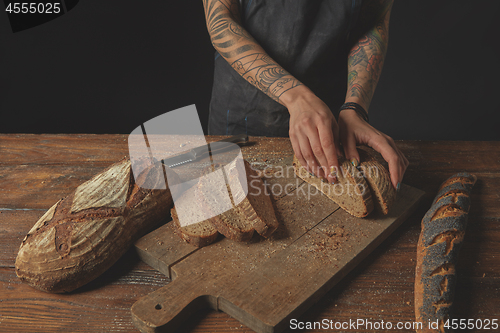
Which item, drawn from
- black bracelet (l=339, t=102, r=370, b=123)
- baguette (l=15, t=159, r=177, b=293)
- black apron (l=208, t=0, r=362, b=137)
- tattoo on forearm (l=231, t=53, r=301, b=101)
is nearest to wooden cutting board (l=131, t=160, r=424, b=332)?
baguette (l=15, t=159, r=177, b=293)

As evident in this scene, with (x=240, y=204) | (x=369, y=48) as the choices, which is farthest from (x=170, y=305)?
(x=369, y=48)

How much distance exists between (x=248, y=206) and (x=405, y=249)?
2.28 feet

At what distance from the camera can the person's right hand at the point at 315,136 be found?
5.23ft

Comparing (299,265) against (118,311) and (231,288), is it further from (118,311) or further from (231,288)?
(118,311)

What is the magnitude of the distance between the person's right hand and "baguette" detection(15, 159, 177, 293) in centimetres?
62

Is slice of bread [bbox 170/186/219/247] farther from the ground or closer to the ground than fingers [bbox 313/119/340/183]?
closer to the ground

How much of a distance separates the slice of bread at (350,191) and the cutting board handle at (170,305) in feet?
2.51

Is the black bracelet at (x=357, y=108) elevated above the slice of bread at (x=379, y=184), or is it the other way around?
the black bracelet at (x=357, y=108)

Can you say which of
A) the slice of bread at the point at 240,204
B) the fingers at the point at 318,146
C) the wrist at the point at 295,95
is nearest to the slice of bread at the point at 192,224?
the slice of bread at the point at 240,204

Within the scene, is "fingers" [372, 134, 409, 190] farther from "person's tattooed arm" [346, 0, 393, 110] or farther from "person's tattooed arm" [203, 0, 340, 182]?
"person's tattooed arm" [346, 0, 393, 110]

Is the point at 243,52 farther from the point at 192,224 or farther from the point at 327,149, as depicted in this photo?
the point at 192,224

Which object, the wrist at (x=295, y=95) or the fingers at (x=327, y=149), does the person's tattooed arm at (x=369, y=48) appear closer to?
the wrist at (x=295, y=95)

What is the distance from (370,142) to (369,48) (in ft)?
2.72

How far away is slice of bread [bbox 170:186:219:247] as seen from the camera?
1.43 metres
